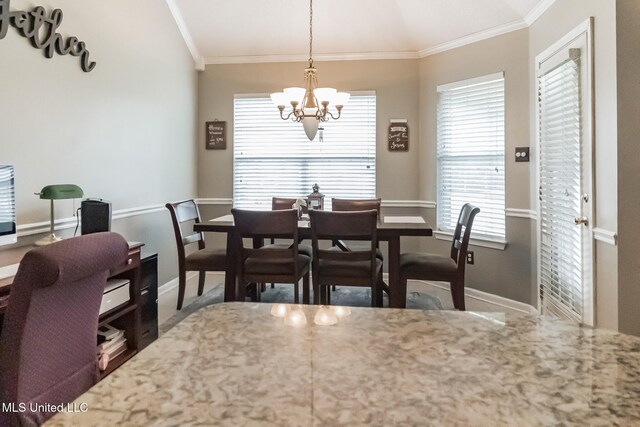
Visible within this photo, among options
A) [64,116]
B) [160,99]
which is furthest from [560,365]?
[160,99]

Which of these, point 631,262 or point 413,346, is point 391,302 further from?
point 413,346

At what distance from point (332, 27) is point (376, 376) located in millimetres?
4277

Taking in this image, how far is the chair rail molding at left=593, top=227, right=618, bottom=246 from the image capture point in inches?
90.0

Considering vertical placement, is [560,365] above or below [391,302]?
above

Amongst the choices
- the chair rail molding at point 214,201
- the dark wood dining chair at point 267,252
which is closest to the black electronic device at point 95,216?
the dark wood dining chair at point 267,252

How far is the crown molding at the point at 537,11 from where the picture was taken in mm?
3123

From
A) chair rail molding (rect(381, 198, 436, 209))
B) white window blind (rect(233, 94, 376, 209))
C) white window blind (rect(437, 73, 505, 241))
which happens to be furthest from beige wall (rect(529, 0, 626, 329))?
white window blind (rect(233, 94, 376, 209))

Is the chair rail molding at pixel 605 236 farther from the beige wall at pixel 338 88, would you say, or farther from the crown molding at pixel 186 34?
the crown molding at pixel 186 34

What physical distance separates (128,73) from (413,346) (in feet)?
11.4

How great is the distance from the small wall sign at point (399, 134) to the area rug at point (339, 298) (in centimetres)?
158

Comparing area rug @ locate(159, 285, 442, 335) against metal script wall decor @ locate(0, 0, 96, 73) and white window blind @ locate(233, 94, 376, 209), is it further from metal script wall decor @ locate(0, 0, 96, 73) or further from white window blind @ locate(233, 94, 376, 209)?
metal script wall decor @ locate(0, 0, 96, 73)

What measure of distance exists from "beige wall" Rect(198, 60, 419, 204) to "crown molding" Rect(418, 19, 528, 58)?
0.23 meters

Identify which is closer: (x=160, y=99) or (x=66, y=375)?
(x=66, y=375)

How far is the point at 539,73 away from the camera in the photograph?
3.27 m
